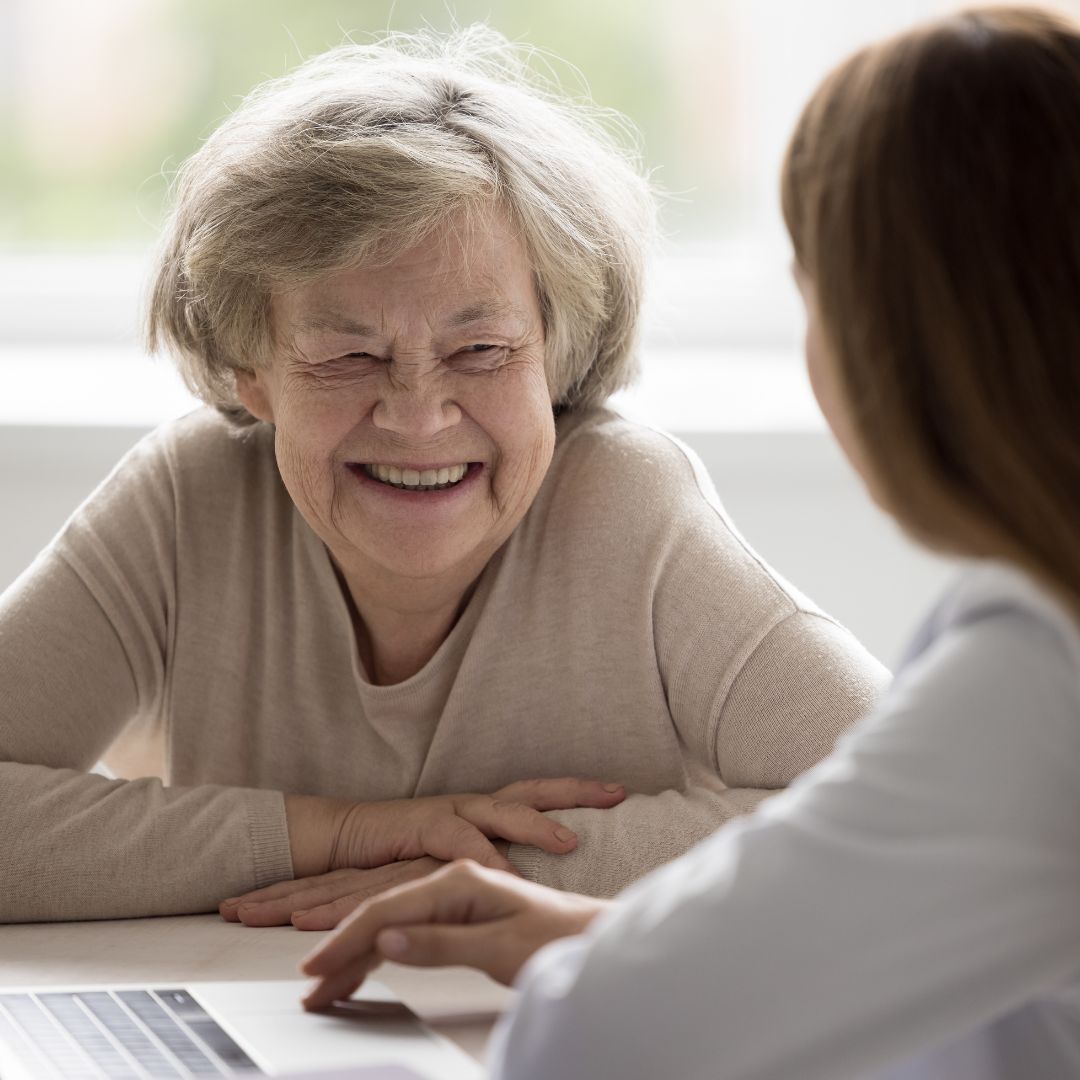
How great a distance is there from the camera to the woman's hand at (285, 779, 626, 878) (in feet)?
4.31

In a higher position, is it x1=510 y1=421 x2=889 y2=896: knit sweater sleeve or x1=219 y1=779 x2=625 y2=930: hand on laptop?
x1=510 y1=421 x2=889 y2=896: knit sweater sleeve

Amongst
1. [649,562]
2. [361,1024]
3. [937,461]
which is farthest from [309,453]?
[937,461]

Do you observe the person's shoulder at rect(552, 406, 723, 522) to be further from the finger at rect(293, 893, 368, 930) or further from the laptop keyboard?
the laptop keyboard

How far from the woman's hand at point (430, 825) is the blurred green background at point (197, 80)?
188 cm

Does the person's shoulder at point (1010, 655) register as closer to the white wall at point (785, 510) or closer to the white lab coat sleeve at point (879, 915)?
the white lab coat sleeve at point (879, 915)

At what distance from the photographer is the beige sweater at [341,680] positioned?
4.33ft

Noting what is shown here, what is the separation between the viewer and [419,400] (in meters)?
1.39

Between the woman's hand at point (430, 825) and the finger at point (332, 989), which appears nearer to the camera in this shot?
the finger at point (332, 989)

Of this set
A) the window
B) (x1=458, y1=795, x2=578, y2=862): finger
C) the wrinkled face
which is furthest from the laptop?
the window

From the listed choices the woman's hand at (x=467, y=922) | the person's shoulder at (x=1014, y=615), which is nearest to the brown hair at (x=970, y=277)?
the person's shoulder at (x=1014, y=615)

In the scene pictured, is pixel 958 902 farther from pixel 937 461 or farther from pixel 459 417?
pixel 459 417

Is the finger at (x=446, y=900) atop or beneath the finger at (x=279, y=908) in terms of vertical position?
atop

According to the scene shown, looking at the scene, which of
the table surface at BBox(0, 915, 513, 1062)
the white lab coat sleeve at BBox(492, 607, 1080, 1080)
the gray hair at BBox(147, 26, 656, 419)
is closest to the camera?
the white lab coat sleeve at BBox(492, 607, 1080, 1080)

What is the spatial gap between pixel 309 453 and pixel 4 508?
1390 millimetres
